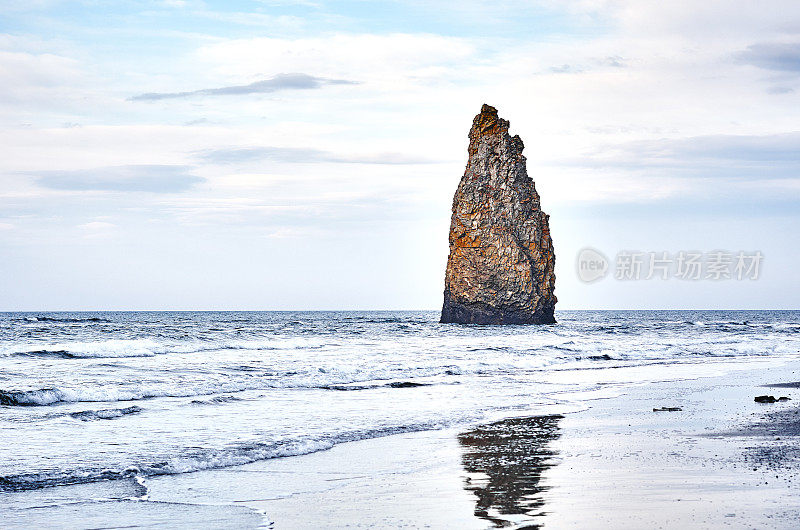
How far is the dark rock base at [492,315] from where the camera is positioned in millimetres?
63094

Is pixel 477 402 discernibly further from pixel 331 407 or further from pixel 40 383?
pixel 40 383

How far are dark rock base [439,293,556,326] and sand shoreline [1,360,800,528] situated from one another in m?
51.5

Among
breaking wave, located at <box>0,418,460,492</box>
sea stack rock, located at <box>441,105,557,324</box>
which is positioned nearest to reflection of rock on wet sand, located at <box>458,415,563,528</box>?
breaking wave, located at <box>0,418,460,492</box>

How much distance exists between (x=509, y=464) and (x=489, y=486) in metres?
1.29

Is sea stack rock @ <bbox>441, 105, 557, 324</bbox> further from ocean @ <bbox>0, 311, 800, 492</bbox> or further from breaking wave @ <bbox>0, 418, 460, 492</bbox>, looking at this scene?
breaking wave @ <bbox>0, 418, 460, 492</bbox>

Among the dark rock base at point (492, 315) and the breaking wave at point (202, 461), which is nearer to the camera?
the breaking wave at point (202, 461)

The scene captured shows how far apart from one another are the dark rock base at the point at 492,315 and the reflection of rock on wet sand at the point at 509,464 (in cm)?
5038

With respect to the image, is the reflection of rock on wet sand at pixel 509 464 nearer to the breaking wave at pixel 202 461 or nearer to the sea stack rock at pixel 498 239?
the breaking wave at pixel 202 461

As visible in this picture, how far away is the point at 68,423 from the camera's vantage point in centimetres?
1167

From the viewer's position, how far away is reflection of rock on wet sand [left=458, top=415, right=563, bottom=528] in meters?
6.32

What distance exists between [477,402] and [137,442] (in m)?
7.36

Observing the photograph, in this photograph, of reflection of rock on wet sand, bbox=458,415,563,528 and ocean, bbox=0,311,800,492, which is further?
ocean, bbox=0,311,800,492

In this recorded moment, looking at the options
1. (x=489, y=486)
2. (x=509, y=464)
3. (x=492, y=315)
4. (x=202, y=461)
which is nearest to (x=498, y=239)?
(x=492, y=315)

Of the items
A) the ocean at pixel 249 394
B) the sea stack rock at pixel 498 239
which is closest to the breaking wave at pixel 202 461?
the ocean at pixel 249 394
